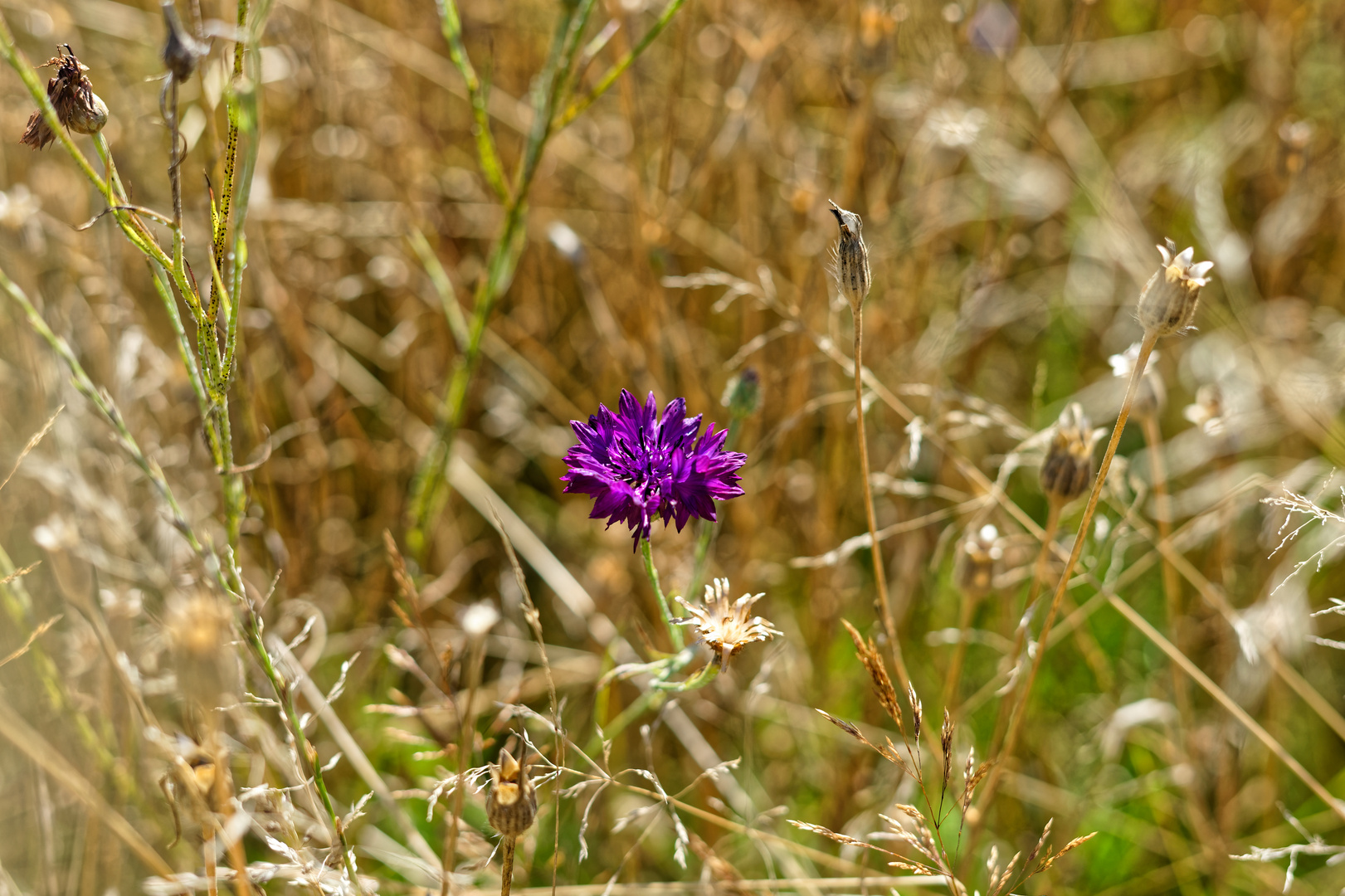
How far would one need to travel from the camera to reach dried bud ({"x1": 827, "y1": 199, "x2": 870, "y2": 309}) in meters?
0.89

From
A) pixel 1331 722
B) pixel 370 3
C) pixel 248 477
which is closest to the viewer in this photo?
pixel 248 477

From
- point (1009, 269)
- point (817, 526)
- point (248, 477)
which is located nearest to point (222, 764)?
point (248, 477)

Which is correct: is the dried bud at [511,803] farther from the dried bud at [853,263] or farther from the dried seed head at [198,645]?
the dried bud at [853,263]

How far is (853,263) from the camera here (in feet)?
2.93

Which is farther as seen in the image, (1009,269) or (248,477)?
(1009,269)

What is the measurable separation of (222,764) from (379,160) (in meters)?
1.45

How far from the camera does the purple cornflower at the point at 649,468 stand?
86cm

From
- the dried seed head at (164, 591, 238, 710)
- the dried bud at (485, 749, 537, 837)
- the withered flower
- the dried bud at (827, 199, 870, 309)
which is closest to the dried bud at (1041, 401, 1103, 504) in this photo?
A: the dried bud at (827, 199, 870, 309)

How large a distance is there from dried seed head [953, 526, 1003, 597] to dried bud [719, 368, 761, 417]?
1.02ft

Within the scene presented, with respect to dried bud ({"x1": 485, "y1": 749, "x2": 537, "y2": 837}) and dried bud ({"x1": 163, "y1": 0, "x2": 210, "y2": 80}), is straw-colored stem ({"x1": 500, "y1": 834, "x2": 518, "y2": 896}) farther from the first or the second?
dried bud ({"x1": 163, "y1": 0, "x2": 210, "y2": 80})

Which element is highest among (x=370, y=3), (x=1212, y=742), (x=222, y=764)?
(x=370, y=3)

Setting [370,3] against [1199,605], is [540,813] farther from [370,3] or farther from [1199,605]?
[370,3]

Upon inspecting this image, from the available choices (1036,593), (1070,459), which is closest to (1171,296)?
(1070,459)

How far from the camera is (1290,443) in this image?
1892 mm
